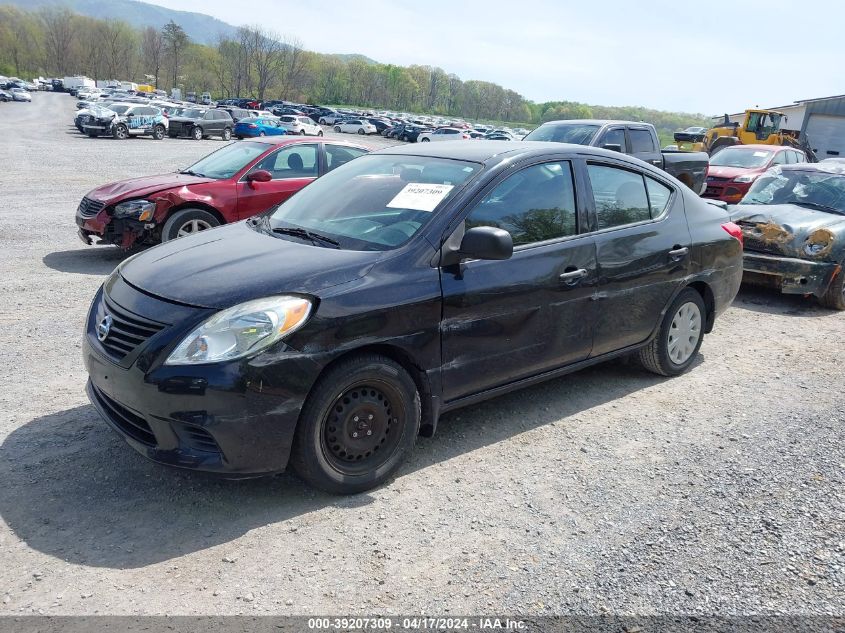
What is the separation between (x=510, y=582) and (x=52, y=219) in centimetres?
1050

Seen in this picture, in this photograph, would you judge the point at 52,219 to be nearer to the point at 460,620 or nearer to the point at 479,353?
the point at 479,353

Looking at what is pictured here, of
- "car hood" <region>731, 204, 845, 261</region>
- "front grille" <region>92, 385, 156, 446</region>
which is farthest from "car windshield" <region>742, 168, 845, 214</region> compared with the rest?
"front grille" <region>92, 385, 156, 446</region>

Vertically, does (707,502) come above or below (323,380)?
below

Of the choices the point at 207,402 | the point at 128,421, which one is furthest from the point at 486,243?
the point at 128,421

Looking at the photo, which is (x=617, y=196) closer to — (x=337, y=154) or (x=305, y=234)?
(x=305, y=234)

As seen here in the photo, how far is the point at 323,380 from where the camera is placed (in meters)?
3.36

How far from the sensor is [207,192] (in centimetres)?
854

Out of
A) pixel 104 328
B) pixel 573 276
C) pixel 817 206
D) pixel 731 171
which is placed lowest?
pixel 104 328

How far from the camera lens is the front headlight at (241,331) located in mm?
3189

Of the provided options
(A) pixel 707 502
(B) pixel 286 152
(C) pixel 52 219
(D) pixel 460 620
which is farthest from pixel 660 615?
(C) pixel 52 219

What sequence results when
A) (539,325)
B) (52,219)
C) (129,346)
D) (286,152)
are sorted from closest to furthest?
1. (129,346)
2. (539,325)
3. (286,152)
4. (52,219)

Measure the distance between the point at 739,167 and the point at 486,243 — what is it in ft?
45.1

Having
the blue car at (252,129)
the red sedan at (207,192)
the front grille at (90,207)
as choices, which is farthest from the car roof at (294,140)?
the blue car at (252,129)

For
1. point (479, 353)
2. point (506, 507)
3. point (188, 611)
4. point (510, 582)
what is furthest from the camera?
point (479, 353)
